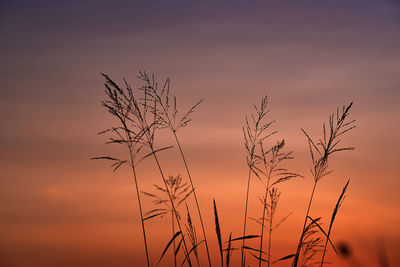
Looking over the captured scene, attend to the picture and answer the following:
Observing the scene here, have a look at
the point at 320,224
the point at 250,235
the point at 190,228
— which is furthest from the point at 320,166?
the point at 190,228

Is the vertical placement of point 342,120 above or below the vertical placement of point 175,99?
below

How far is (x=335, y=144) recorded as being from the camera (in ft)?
11.1

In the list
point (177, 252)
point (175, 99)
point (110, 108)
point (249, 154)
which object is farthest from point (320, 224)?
point (110, 108)

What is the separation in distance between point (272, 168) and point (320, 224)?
543 mm

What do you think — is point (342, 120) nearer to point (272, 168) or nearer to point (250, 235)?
point (272, 168)

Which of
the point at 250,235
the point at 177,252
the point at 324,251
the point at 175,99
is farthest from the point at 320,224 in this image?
the point at 175,99

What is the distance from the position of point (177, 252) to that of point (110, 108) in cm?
104

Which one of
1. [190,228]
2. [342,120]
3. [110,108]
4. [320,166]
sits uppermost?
[110,108]

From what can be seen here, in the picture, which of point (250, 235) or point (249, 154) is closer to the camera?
point (250, 235)

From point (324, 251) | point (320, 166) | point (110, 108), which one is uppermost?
point (110, 108)

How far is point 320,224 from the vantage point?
10.6 ft

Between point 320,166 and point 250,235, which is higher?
point 320,166

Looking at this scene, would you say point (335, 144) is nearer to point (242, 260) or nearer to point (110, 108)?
point (242, 260)

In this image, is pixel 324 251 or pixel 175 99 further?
pixel 175 99
